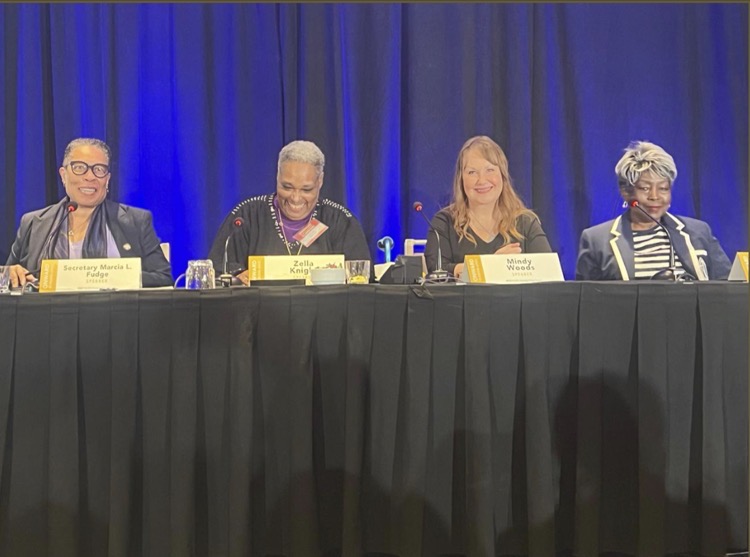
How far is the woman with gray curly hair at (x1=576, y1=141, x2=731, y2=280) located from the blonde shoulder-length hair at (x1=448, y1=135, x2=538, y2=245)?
11.3 inches

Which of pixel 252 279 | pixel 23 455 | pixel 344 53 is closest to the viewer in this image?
pixel 23 455

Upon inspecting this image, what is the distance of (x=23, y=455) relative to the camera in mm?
1385

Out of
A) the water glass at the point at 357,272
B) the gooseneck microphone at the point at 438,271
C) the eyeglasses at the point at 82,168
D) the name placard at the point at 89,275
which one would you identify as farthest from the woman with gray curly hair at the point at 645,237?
the eyeglasses at the point at 82,168

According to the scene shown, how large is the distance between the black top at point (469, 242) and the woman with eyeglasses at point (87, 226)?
1060 millimetres

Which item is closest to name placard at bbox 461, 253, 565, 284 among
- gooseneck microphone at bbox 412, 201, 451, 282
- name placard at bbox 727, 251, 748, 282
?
gooseneck microphone at bbox 412, 201, 451, 282

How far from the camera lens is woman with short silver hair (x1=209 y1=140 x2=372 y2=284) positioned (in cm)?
247

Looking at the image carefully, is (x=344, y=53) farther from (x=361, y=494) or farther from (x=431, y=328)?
(x=361, y=494)

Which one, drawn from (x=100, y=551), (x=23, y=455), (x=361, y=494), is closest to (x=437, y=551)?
(x=361, y=494)

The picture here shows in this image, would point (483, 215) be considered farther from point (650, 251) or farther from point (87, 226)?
point (87, 226)

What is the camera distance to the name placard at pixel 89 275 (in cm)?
159

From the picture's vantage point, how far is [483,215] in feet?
8.24

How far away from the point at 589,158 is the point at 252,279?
2087 mm

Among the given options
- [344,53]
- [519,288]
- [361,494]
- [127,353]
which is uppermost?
[344,53]

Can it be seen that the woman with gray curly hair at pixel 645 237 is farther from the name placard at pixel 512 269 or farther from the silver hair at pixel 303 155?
the silver hair at pixel 303 155
